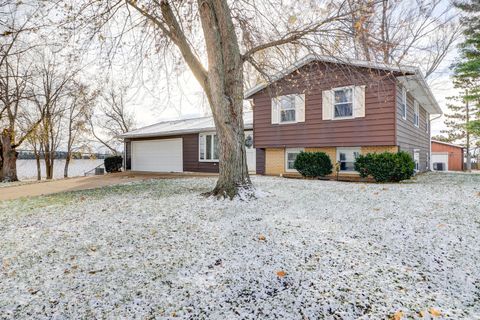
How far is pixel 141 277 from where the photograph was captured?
273cm

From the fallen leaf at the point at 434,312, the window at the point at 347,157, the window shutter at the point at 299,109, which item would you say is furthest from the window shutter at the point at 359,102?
the fallen leaf at the point at 434,312

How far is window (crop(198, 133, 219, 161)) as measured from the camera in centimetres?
1504

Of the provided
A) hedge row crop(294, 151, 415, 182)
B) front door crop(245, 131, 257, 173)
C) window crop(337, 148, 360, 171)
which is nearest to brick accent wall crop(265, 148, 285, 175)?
front door crop(245, 131, 257, 173)

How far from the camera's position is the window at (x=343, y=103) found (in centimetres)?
1036

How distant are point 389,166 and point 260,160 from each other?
5.66 metres

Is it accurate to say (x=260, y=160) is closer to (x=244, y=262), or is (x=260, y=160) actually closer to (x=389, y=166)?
(x=389, y=166)

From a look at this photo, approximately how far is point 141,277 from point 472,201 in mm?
6018

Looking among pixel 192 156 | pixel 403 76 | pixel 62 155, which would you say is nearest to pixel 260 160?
pixel 192 156

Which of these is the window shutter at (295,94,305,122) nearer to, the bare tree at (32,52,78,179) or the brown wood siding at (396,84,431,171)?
the brown wood siding at (396,84,431,171)

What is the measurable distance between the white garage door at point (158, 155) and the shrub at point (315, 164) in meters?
8.20

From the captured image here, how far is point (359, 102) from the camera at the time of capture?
10.1 meters

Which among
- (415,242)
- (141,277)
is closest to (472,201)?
(415,242)

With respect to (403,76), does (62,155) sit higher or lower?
lower

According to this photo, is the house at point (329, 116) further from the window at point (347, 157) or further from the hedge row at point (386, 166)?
the hedge row at point (386, 166)
